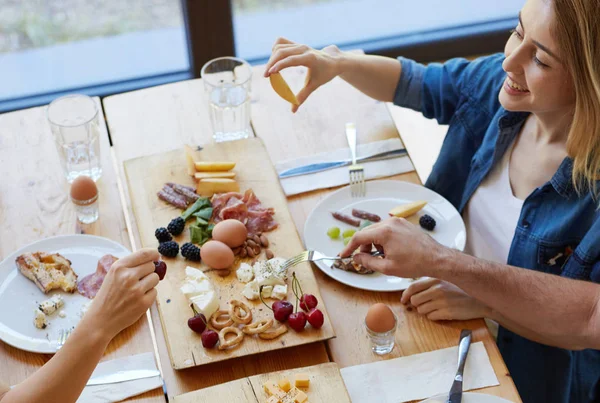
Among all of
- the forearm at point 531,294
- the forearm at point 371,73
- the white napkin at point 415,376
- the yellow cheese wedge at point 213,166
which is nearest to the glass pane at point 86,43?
the forearm at point 371,73

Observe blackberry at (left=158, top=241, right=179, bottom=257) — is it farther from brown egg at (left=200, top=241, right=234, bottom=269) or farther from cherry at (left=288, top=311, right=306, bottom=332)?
cherry at (left=288, top=311, right=306, bottom=332)

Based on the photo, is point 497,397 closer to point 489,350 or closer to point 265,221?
point 489,350

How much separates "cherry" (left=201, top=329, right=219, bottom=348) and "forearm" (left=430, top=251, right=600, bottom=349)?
52cm

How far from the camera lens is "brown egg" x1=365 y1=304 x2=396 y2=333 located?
65.6 inches

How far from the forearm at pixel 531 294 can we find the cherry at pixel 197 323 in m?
0.54

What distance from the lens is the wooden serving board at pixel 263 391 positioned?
1.56m

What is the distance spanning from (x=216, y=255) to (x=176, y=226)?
0.53ft

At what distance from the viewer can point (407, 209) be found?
205cm

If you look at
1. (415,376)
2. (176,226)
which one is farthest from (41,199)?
(415,376)

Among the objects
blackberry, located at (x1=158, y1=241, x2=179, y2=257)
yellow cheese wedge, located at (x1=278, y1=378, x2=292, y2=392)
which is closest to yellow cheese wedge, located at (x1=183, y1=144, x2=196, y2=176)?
blackberry, located at (x1=158, y1=241, x2=179, y2=257)

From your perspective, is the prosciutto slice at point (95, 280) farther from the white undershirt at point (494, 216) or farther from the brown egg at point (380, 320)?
the white undershirt at point (494, 216)

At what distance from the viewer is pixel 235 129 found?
232 cm

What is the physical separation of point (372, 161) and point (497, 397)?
33.9 inches

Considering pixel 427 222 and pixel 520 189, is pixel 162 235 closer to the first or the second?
pixel 427 222
